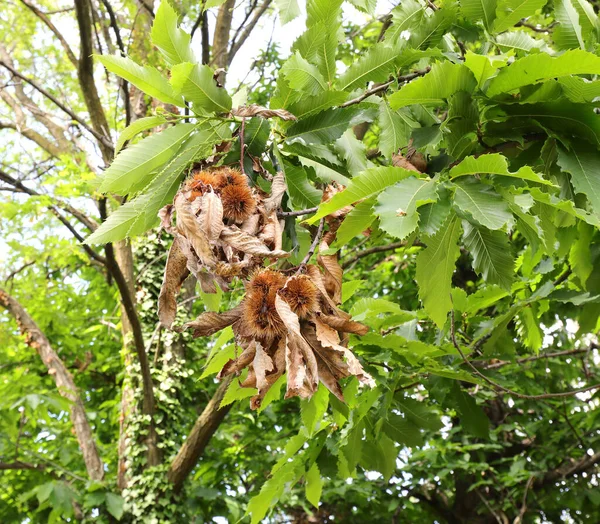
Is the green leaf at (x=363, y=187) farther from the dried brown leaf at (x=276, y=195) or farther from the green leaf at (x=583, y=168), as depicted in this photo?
the green leaf at (x=583, y=168)

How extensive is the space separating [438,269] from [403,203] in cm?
29

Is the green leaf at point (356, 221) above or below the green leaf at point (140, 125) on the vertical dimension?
below

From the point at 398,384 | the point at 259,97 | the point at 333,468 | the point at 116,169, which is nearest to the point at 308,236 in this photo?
the point at 116,169

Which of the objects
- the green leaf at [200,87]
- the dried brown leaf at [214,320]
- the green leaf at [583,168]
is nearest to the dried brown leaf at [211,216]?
the dried brown leaf at [214,320]

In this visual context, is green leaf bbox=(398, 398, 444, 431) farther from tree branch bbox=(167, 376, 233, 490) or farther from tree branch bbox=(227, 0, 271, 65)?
tree branch bbox=(227, 0, 271, 65)

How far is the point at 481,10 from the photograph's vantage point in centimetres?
132

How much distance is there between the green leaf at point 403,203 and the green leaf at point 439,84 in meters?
0.20

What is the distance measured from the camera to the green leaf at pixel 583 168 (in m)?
1.06

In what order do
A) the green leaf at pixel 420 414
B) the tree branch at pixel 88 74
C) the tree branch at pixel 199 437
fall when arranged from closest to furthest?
the green leaf at pixel 420 414
the tree branch at pixel 199 437
the tree branch at pixel 88 74

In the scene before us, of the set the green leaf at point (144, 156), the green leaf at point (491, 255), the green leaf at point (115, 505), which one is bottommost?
the green leaf at point (115, 505)

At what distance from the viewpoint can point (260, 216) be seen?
3.57 feet

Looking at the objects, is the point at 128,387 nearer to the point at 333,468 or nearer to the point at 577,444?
the point at 333,468

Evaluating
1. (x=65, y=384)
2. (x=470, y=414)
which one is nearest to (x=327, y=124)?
(x=470, y=414)

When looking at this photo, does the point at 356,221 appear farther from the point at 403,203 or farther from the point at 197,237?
the point at 197,237
